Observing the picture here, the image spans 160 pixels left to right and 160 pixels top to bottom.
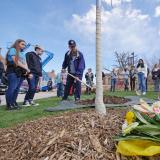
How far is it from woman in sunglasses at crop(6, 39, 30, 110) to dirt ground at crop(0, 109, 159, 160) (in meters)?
4.35

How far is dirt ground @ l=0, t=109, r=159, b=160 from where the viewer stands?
3.65m

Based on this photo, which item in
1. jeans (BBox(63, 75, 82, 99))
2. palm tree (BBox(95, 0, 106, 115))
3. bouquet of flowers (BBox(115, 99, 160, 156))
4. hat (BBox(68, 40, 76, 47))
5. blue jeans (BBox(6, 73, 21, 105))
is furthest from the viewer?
jeans (BBox(63, 75, 82, 99))

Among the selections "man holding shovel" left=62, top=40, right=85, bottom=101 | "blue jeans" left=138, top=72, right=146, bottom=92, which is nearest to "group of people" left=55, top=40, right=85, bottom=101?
"man holding shovel" left=62, top=40, right=85, bottom=101

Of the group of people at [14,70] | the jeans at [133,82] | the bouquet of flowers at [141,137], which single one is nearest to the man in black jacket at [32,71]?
the group of people at [14,70]

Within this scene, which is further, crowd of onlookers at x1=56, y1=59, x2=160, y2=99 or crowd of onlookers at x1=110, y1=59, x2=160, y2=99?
crowd of onlookers at x1=110, y1=59, x2=160, y2=99

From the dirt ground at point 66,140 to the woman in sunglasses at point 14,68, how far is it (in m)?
4.35

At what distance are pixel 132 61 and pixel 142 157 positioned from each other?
190 ft

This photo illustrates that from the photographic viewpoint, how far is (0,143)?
436 cm

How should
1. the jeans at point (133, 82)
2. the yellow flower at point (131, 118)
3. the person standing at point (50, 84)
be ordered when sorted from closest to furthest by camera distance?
the yellow flower at point (131, 118)
the jeans at point (133, 82)
the person standing at point (50, 84)

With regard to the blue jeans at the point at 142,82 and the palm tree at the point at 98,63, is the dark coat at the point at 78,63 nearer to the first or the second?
the palm tree at the point at 98,63

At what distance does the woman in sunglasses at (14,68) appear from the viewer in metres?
9.07

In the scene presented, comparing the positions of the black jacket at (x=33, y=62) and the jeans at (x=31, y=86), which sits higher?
the black jacket at (x=33, y=62)

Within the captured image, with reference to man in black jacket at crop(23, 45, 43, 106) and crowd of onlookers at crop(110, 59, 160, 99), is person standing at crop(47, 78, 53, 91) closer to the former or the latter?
crowd of onlookers at crop(110, 59, 160, 99)

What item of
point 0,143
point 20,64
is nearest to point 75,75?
point 20,64
